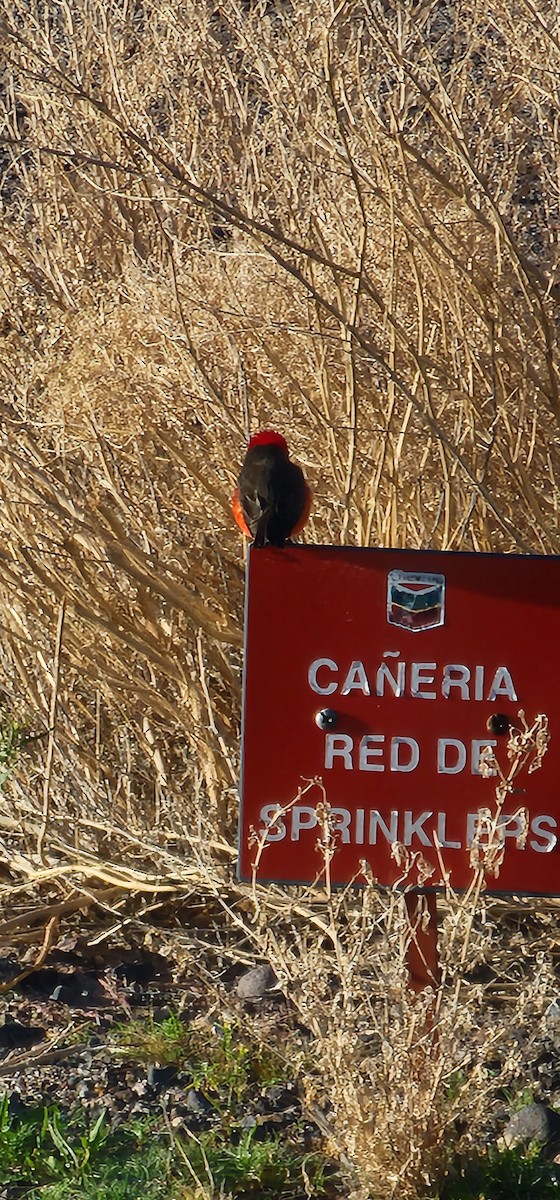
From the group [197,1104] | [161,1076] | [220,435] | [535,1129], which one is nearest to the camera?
[535,1129]

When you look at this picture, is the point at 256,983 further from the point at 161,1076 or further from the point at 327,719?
the point at 327,719

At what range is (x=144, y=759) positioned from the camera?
4.01 metres

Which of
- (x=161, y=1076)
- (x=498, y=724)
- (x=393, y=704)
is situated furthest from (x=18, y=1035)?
(x=498, y=724)

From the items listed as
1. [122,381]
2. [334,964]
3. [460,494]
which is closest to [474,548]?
[460,494]

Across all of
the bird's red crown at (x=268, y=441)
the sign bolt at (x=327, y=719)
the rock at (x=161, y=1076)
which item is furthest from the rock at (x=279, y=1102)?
the bird's red crown at (x=268, y=441)

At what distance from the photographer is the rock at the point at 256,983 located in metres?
3.36

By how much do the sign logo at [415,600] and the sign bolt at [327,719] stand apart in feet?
0.64

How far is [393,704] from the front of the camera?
8.51 ft

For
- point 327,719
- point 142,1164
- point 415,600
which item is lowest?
point 142,1164

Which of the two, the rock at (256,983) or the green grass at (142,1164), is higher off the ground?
the rock at (256,983)

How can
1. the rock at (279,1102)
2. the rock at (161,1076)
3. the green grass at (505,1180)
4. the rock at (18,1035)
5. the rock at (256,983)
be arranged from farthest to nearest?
the rock at (256,983) → the rock at (18,1035) → the rock at (161,1076) → the rock at (279,1102) → the green grass at (505,1180)

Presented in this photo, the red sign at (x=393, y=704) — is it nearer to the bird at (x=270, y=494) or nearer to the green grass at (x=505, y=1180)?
the bird at (x=270, y=494)

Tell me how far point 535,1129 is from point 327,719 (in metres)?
0.90

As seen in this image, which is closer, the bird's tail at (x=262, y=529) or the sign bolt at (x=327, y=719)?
the sign bolt at (x=327, y=719)
